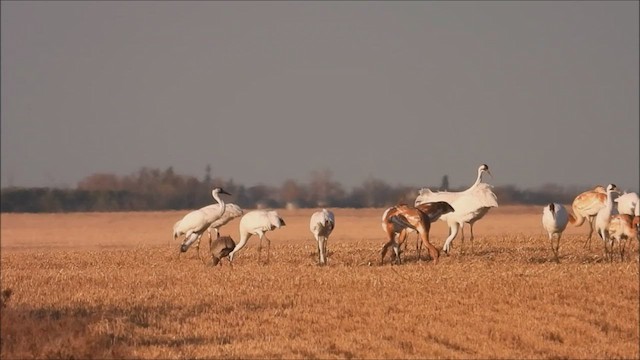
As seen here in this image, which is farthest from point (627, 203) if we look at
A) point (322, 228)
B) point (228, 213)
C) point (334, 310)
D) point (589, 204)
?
point (334, 310)

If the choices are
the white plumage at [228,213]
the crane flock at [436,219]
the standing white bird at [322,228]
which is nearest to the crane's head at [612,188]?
the crane flock at [436,219]

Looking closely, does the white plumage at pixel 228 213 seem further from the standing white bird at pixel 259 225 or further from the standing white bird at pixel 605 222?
the standing white bird at pixel 605 222

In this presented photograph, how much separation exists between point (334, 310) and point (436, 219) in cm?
833

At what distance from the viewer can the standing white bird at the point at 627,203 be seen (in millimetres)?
25062

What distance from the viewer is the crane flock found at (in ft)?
71.6

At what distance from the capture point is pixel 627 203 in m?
25.3

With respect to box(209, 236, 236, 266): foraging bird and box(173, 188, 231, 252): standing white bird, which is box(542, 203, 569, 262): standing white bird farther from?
box(173, 188, 231, 252): standing white bird

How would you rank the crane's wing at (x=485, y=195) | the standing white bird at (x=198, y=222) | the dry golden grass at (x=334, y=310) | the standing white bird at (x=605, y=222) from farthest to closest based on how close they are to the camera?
1. the standing white bird at (x=198, y=222)
2. the crane's wing at (x=485, y=195)
3. the standing white bird at (x=605, y=222)
4. the dry golden grass at (x=334, y=310)

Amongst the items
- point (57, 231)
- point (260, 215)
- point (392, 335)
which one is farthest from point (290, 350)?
point (57, 231)

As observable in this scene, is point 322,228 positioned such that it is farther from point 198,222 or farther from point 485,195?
point 198,222

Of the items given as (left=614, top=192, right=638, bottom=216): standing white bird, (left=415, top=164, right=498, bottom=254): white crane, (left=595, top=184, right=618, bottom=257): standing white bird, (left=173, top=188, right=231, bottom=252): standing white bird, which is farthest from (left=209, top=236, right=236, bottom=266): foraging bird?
(left=614, top=192, right=638, bottom=216): standing white bird

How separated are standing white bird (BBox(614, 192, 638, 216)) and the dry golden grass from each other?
11.8 feet

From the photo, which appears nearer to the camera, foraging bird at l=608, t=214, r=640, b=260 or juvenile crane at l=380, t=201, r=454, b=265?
foraging bird at l=608, t=214, r=640, b=260

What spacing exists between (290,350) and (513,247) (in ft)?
41.0
